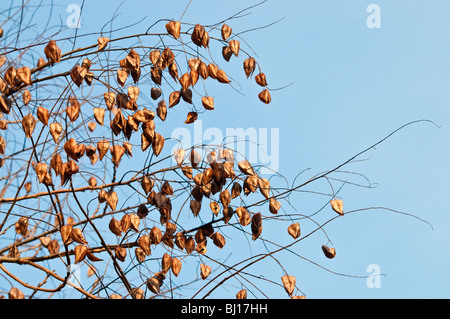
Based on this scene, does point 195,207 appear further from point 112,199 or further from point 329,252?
point 329,252

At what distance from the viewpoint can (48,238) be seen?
4.40 metres

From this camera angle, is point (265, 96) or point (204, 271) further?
point (265, 96)

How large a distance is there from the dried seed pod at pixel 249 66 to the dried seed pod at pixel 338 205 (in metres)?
0.97

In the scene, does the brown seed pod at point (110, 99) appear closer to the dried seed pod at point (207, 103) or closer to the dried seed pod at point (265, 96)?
the dried seed pod at point (207, 103)

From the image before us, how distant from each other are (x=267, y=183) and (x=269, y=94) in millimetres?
671

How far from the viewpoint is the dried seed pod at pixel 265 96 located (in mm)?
4301

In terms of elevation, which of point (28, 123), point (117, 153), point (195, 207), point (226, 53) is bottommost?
point (195, 207)

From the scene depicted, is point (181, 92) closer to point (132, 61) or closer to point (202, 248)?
point (132, 61)

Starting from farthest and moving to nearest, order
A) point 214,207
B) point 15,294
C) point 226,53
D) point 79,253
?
point 226,53 → point 214,207 → point 79,253 → point 15,294

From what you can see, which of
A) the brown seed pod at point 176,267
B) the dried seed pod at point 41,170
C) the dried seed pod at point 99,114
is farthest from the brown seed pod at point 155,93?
the brown seed pod at point 176,267

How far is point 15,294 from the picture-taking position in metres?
3.66

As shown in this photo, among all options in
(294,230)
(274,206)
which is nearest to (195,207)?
(274,206)

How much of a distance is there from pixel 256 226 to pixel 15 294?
4.51ft
